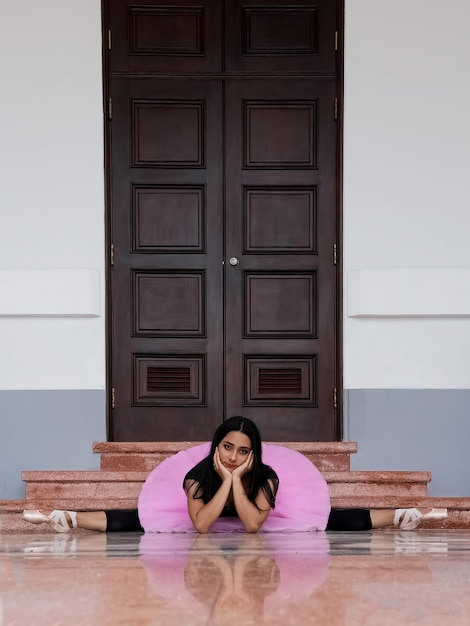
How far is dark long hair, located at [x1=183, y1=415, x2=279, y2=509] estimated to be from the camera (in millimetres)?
3822

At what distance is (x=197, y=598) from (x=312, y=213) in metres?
3.27

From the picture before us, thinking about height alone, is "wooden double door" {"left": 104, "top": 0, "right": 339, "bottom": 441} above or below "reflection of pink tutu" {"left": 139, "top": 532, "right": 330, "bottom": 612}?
above

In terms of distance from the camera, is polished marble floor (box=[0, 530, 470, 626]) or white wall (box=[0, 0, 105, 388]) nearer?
polished marble floor (box=[0, 530, 470, 626])

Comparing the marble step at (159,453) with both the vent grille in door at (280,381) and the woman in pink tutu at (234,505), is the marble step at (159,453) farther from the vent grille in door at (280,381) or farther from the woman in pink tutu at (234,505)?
the woman in pink tutu at (234,505)

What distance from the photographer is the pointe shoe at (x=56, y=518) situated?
3920 mm

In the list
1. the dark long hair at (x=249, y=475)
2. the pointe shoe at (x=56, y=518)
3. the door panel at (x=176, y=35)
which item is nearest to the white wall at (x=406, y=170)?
the door panel at (x=176, y=35)

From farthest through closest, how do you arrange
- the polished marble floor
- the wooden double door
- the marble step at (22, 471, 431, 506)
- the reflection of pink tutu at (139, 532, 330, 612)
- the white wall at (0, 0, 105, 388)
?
the wooden double door → the white wall at (0, 0, 105, 388) → the marble step at (22, 471, 431, 506) → the reflection of pink tutu at (139, 532, 330, 612) → the polished marble floor

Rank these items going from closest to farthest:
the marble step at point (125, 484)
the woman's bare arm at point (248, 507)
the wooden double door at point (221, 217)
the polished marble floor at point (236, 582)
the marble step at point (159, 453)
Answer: the polished marble floor at point (236, 582), the woman's bare arm at point (248, 507), the marble step at point (125, 484), the marble step at point (159, 453), the wooden double door at point (221, 217)

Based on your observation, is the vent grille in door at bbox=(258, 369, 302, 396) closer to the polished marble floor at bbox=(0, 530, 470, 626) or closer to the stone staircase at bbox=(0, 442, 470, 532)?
the stone staircase at bbox=(0, 442, 470, 532)

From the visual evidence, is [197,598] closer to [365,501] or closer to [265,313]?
[365,501]

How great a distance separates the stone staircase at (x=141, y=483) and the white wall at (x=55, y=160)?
0.49 m

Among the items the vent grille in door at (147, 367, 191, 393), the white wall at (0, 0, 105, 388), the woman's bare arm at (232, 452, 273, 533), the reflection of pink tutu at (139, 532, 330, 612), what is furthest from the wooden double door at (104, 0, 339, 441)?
the reflection of pink tutu at (139, 532, 330, 612)

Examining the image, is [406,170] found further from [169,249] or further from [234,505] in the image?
[234,505]

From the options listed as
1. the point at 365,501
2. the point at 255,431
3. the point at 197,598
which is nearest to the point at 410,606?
the point at 197,598
